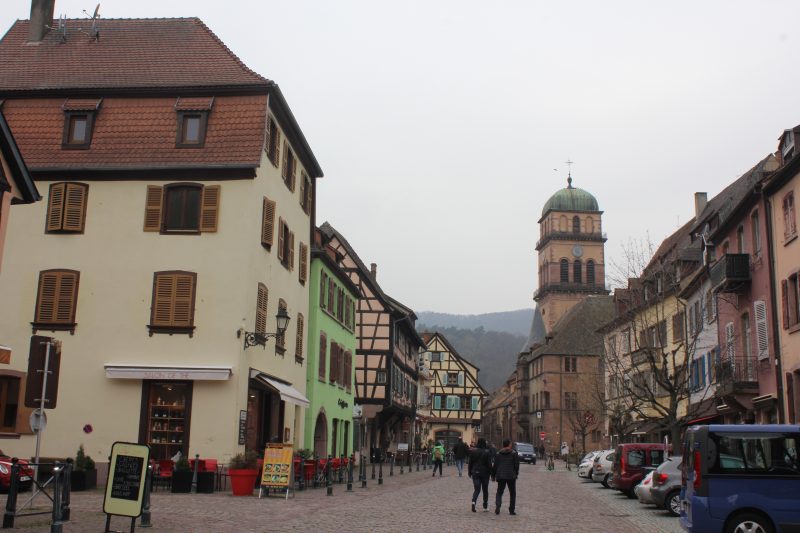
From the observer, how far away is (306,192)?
33562 millimetres

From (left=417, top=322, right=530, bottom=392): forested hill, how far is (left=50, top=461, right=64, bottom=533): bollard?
455 ft

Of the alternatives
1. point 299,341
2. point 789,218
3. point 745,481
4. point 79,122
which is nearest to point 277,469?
point 299,341

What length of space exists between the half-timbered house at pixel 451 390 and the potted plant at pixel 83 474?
66419 mm

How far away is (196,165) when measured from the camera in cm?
2530

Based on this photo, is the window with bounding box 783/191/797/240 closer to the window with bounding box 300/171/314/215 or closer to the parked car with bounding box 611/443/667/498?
the parked car with bounding box 611/443/667/498

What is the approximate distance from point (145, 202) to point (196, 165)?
1.94 meters

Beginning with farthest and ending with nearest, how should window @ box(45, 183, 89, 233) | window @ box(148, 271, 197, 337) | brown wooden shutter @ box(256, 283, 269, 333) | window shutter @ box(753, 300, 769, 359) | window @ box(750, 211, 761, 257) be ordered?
window @ box(750, 211, 761, 257)
window shutter @ box(753, 300, 769, 359)
brown wooden shutter @ box(256, 283, 269, 333)
window @ box(45, 183, 89, 233)
window @ box(148, 271, 197, 337)

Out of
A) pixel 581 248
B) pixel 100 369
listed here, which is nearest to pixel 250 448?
pixel 100 369

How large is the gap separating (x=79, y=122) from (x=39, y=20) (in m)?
6.25

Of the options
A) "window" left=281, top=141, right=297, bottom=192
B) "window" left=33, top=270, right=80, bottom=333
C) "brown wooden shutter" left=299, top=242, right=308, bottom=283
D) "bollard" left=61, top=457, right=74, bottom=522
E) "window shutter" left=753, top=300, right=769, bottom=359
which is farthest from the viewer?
"brown wooden shutter" left=299, top=242, right=308, bottom=283

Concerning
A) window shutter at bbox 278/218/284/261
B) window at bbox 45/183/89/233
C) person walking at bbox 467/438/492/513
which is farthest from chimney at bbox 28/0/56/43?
person walking at bbox 467/438/492/513

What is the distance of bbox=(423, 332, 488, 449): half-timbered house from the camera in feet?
289

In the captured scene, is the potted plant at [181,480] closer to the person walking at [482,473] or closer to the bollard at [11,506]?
the person walking at [482,473]

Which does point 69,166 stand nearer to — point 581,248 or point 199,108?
point 199,108
